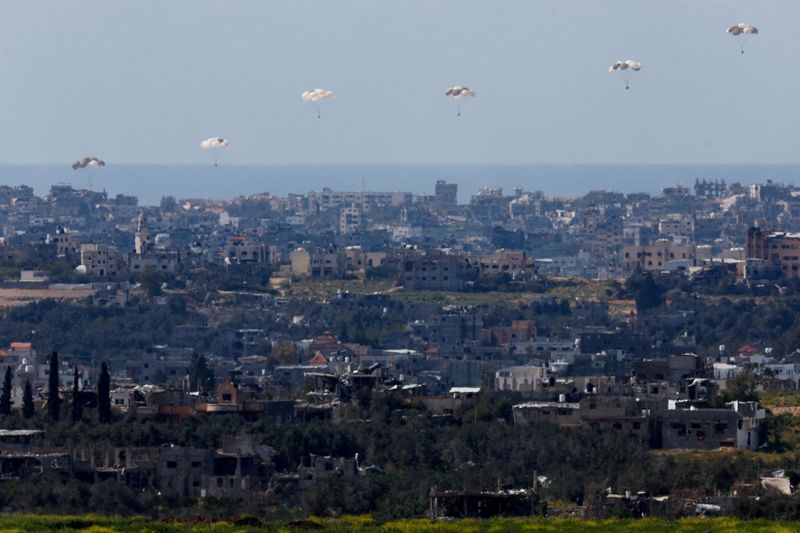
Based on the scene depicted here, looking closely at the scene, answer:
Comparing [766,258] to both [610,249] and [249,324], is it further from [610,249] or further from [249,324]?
[610,249]

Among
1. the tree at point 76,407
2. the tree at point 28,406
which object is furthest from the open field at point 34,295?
the tree at point 76,407

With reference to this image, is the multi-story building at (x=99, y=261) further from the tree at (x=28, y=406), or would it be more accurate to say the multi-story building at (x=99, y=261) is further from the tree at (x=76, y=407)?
the tree at (x=76, y=407)

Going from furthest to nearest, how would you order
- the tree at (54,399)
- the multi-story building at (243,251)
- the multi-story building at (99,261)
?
the multi-story building at (243,251)
the multi-story building at (99,261)
the tree at (54,399)

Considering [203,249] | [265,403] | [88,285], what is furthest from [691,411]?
[203,249]

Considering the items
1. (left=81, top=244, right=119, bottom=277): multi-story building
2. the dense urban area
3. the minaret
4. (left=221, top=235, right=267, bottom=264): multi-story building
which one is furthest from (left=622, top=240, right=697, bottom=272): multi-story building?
(left=81, top=244, right=119, bottom=277): multi-story building

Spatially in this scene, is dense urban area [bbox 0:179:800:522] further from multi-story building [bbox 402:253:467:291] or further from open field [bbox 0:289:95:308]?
open field [bbox 0:289:95:308]
